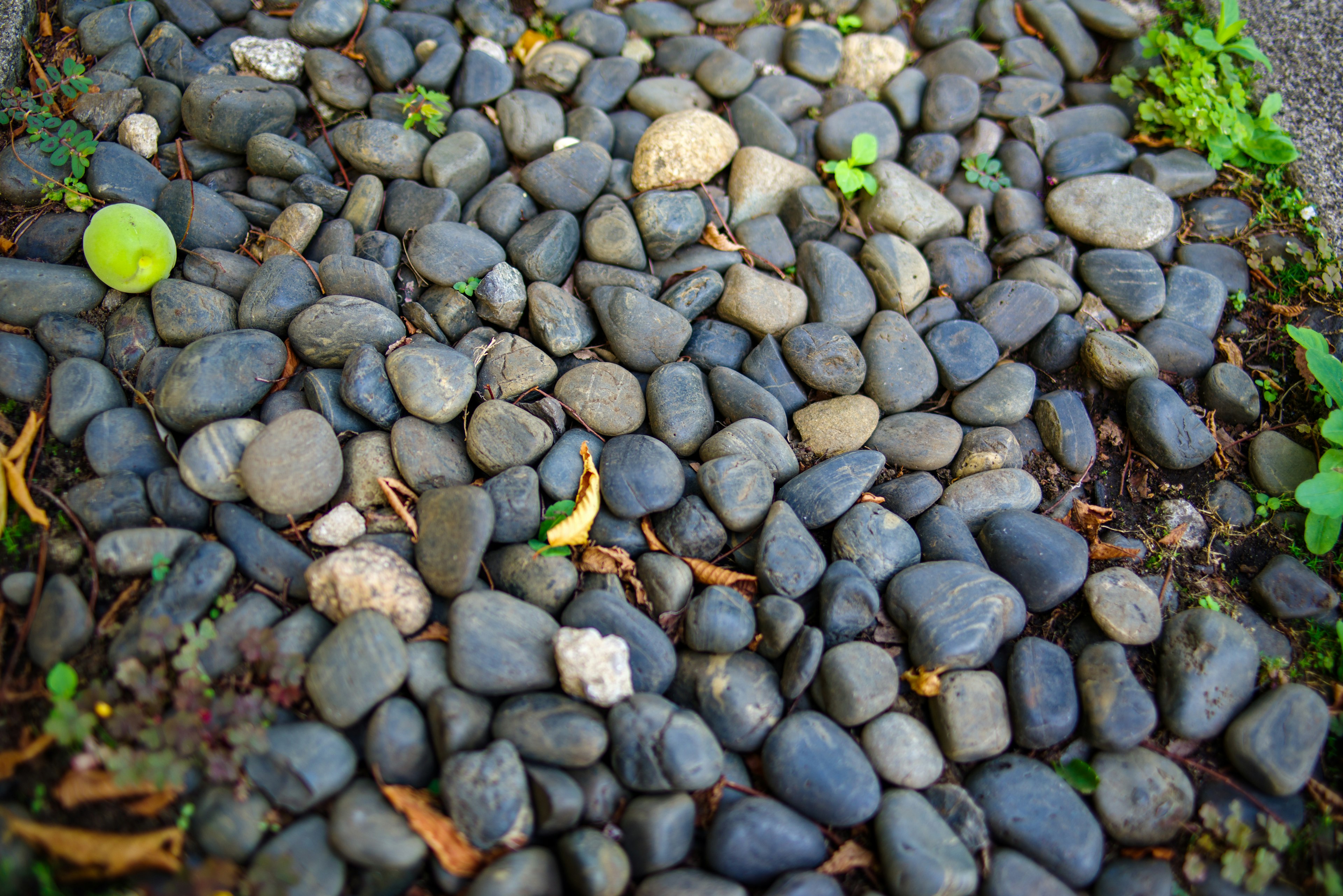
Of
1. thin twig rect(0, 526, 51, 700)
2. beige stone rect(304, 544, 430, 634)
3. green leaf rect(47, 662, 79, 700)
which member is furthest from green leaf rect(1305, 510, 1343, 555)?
A: thin twig rect(0, 526, 51, 700)

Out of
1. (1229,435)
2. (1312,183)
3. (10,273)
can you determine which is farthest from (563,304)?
(1312,183)

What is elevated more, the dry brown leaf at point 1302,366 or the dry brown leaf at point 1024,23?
the dry brown leaf at point 1024,23

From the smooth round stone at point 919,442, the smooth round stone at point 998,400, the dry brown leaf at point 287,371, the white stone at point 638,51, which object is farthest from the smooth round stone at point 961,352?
the dry brown leaf at point 287,371

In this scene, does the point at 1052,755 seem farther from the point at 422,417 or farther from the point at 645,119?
the point at 645,119

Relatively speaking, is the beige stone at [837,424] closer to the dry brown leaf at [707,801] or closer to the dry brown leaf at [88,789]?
the dry brown leaf at [707,801]

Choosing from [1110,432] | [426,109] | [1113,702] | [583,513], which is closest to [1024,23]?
[1110,432]

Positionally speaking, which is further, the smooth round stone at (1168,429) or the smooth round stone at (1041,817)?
the smooth round stone at (1168,429)
